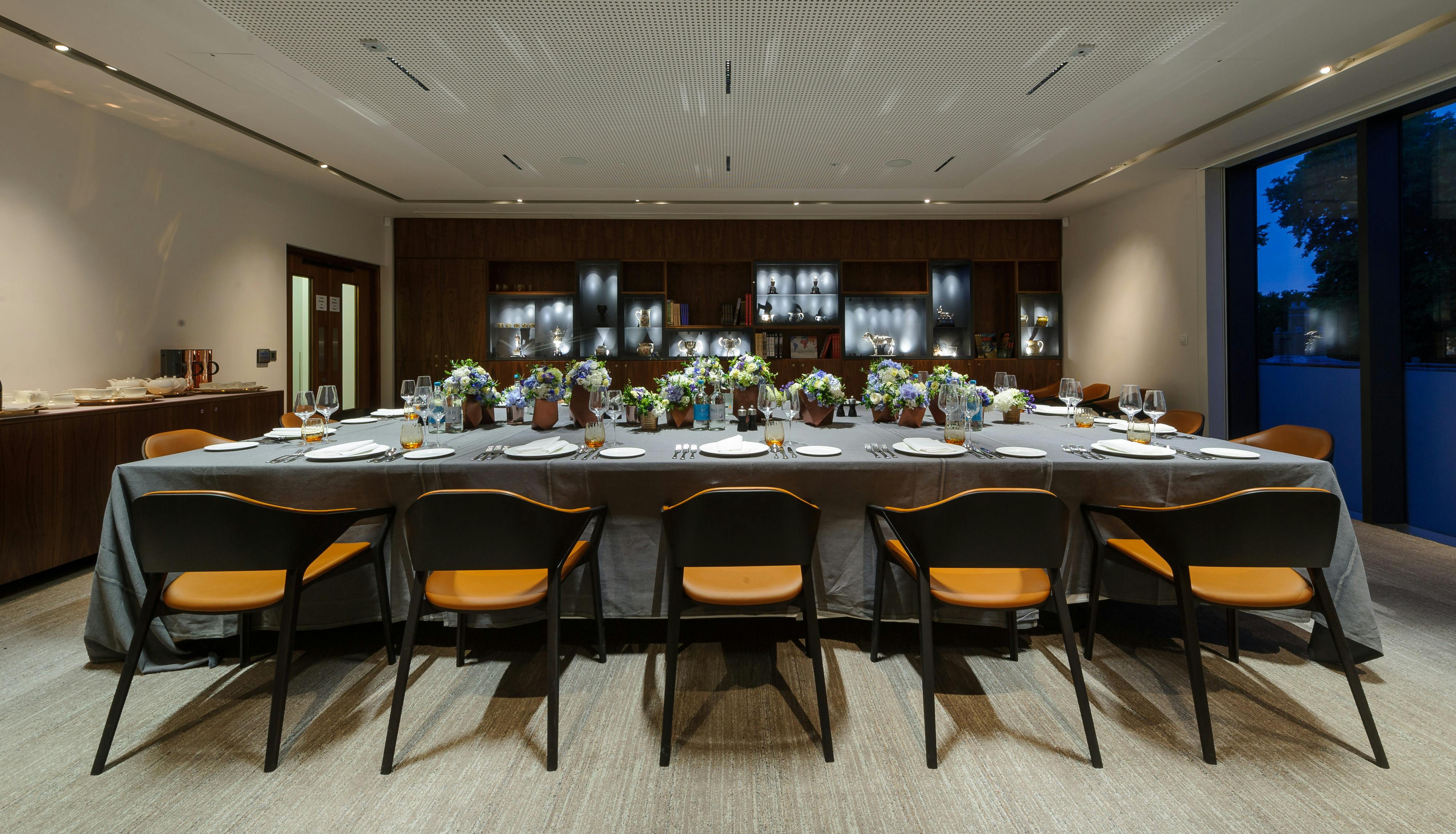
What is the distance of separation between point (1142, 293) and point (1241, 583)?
541cm

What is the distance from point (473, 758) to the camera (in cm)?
188

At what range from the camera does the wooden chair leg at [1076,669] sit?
71.9 inches

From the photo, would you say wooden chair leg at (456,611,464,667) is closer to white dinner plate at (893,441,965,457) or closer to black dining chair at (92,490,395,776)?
black dining chair at (92,490,395,776)

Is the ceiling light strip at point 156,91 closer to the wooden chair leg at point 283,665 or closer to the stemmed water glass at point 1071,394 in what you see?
the wooden chair leg at point 283,665

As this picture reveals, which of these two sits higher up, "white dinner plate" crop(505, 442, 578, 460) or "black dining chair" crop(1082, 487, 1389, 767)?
"white dinner plate" crop(505, 442, 578, 460)

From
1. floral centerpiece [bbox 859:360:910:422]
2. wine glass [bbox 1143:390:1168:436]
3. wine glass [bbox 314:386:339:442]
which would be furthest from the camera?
floral centerpiece [bbox 859:360:910:422]

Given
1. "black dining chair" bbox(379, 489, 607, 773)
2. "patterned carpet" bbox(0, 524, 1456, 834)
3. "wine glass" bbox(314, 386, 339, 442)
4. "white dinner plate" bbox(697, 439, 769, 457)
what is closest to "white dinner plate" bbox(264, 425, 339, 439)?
"wine glass" bbox(314, 386, 339, 442)

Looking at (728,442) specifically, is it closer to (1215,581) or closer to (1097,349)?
(1215,581)

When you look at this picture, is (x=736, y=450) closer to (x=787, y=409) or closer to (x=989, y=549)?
(x=787, y=409)

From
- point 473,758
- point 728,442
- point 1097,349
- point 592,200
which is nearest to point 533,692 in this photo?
point 473,758

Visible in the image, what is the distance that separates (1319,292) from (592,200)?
6.54m

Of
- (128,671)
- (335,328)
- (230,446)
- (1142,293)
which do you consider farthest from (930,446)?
(335,328)

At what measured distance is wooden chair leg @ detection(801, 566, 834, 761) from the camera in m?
1.82

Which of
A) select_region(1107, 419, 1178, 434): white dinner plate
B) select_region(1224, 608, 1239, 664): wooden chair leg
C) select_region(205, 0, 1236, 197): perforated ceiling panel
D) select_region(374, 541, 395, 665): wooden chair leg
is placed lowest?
select_region(1224, 608, 1239, 664): wooden chair leg
